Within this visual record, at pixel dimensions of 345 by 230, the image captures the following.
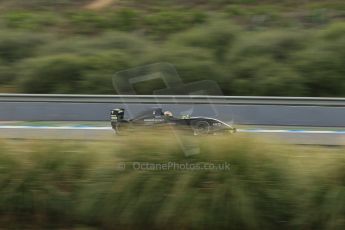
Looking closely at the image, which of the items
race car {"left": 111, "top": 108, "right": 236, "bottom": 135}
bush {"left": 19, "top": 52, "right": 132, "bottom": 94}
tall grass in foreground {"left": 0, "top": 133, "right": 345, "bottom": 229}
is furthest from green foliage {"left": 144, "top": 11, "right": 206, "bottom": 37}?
tall grass in foreground {"left": 0, "top": 133, "right": 345, "bottom": 229}

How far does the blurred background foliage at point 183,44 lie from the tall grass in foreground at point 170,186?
37.8 feet

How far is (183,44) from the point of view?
21.4 metres

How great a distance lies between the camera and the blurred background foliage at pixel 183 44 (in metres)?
18.3

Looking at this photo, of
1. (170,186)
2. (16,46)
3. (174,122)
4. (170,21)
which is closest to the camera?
(170,186)

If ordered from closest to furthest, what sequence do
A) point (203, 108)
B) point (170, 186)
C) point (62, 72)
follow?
1. point (170, 186)
2. point (203, 108)
3. point (62, 72)

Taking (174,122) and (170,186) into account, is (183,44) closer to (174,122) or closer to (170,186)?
(174,122)

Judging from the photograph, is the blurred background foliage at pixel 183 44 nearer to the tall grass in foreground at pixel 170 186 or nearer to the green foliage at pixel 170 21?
the green foliage at pixel 170 21

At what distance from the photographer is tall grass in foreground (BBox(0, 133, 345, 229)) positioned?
20.8 ft

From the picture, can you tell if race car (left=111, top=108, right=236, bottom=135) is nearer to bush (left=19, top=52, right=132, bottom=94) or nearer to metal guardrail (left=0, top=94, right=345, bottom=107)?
metal guardrail (left=0, top=94, right=345, bottom=107)

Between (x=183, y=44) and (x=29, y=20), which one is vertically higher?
(x=29, y=20)

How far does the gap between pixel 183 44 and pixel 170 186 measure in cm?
1528

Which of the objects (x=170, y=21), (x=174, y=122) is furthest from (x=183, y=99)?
(x=170, y=21)

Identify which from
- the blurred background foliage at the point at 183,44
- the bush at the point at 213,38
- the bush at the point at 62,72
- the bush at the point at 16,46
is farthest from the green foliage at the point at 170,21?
the bush at the point at 62,72

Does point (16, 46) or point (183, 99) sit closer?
point (183, 99)
